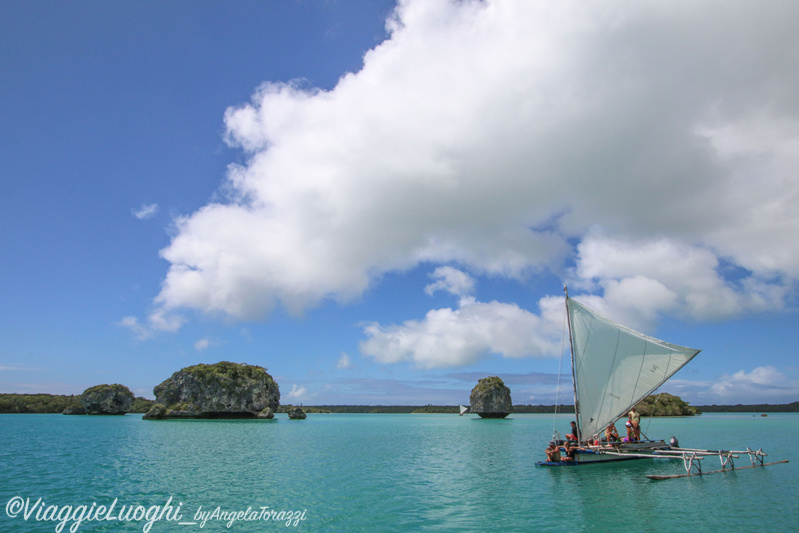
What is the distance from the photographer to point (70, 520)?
17984 mm

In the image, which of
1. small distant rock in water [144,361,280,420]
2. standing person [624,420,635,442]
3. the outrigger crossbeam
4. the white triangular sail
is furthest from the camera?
small distant rock in water [144,361,280,420]

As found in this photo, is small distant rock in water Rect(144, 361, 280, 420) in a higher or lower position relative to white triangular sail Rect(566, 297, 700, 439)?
lower

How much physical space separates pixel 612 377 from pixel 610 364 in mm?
972

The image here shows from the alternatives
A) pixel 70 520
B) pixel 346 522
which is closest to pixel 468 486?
pixel 346 522

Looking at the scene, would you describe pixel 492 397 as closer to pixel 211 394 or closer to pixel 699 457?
pixel 211 394

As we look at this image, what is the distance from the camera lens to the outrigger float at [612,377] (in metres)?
30.1

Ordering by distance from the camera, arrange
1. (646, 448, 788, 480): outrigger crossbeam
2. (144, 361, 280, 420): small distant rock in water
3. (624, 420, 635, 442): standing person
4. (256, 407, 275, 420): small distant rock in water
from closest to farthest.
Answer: (646, 448, 788, 480): outrigger crossbeam < (624, 420, 635, 442): standing person < (144, 361, 280, 420): small distant rock in water < (256, 407, 275, 420): small distant rock in water

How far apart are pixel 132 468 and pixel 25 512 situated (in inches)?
528

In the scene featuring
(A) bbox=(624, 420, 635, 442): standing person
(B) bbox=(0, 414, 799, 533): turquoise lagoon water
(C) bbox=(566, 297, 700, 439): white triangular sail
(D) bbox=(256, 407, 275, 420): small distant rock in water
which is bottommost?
(D) bbox=(256, 407, 275, 420): small distant rock in water

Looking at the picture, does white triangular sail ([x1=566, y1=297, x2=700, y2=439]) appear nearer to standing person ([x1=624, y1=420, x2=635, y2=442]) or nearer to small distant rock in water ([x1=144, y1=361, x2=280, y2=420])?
standing person ([x1=624, y1=420, x2=635, y2=442])

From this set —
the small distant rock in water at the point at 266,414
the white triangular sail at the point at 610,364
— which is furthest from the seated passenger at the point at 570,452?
the small distant rock in water at the point at 266,414

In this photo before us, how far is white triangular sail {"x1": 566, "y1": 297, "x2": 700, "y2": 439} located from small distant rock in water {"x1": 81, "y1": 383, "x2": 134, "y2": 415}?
170872 mm

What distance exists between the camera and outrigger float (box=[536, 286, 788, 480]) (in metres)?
30.1

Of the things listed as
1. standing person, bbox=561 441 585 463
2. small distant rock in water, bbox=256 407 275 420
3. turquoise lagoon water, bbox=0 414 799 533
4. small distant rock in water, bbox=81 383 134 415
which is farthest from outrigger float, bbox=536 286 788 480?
small distant rock in water, bbox=81 383 134 415
